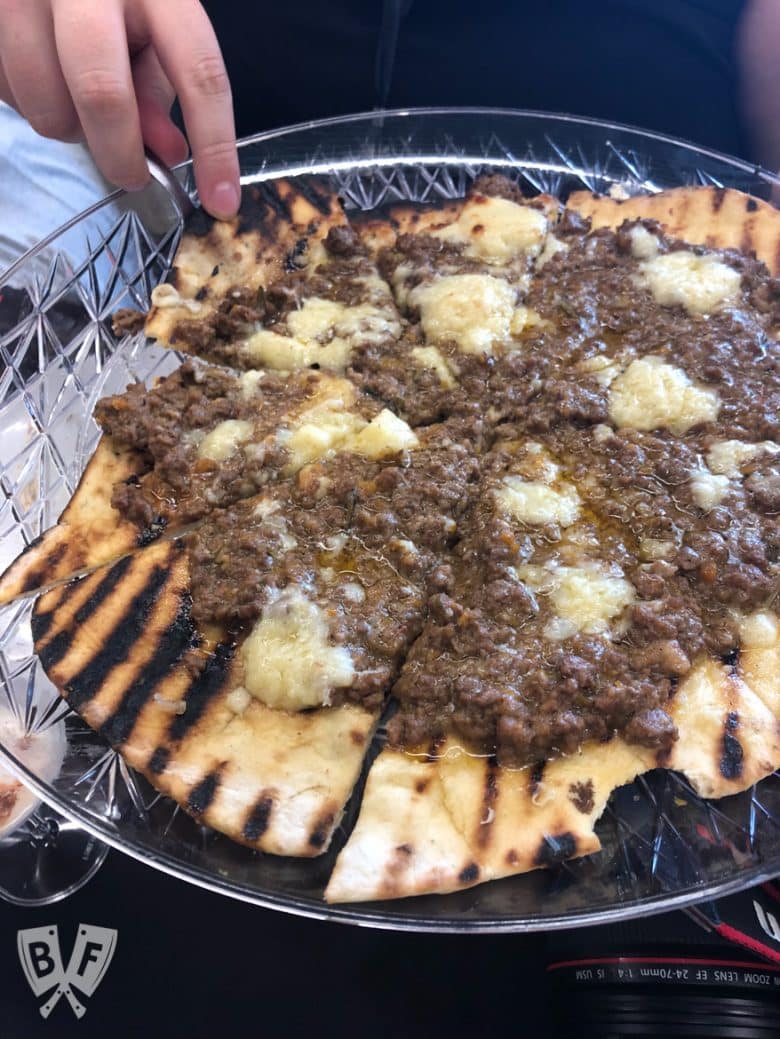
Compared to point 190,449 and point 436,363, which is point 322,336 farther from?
point 190,449

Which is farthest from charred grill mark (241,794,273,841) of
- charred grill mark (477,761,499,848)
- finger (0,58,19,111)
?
finger (0,58,19,111)

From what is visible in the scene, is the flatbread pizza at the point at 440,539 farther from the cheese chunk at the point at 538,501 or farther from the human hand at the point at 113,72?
the human hand at the point at 113,72

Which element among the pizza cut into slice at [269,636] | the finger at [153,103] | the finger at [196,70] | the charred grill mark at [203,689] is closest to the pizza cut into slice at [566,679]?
the pizza cut into slice at [269,636]

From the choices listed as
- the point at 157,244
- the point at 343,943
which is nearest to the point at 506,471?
the point at 343,943

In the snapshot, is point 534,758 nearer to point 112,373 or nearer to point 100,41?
point 112,373

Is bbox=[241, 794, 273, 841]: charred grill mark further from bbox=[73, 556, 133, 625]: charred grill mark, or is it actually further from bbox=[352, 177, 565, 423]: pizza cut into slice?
bbox=[352, 177, 565, 423]: pizza cut into slice

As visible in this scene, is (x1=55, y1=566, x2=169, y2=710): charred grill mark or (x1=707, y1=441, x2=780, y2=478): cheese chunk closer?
(x1=55, y1=566, x2=169, y2=710): charred grill mark
